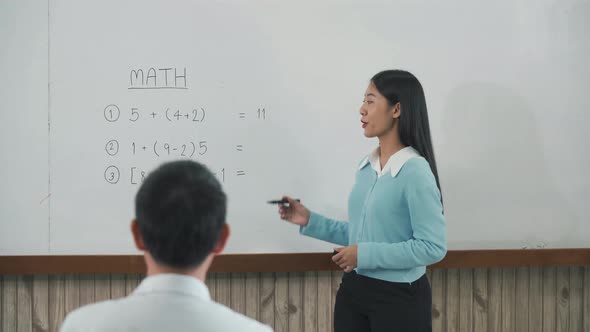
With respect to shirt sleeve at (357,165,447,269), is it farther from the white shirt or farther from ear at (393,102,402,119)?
the white shirt

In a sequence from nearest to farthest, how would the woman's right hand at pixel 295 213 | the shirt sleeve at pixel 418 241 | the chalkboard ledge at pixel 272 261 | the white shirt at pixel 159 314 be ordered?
the white shirt at pixel 159 314
the shirt sleeve at pixel 418 241
the woman's right hand at pixel 295 213
the chalkboard ledge at pixel 272 261

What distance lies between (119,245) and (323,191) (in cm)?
76

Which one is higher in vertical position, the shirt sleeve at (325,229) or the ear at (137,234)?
the ear at (137,234)

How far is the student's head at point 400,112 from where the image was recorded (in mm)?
1722

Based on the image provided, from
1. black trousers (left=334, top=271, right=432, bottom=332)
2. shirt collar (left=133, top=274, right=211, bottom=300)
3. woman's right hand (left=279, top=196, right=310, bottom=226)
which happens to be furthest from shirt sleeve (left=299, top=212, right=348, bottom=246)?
shirt collar (left=133, top=274, right=211, bottom=300)

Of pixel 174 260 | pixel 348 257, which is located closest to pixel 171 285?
pixel 174 260

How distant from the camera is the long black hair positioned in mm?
1721

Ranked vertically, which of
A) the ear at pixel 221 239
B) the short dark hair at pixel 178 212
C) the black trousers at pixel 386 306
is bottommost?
the black trousers at pixel 386 306

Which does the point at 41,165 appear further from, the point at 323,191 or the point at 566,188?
the point at 566,188

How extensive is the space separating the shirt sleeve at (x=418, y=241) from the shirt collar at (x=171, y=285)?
2.83ft

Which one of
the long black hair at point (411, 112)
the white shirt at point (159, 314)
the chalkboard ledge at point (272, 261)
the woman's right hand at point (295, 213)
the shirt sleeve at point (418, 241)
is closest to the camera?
the white shirt at point (159, 314)

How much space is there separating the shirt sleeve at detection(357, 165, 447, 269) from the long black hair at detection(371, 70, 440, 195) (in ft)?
0.36

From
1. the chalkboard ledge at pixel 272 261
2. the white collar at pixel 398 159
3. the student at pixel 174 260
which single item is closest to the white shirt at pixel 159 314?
the student at pixel 174 260

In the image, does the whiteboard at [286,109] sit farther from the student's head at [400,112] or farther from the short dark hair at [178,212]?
the short dark hair at [178,212]
